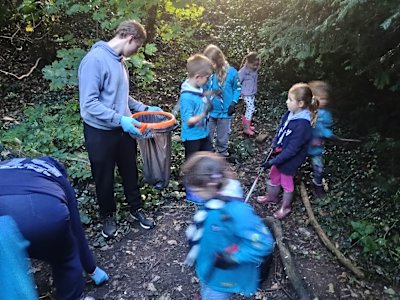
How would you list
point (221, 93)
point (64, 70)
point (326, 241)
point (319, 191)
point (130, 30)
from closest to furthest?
point (130, 30) → point (326, 241) → point (319, 191) → point (221, 93) → point (64, 70)

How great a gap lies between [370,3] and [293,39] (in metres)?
1.01

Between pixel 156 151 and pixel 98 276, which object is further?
pixel 156 151

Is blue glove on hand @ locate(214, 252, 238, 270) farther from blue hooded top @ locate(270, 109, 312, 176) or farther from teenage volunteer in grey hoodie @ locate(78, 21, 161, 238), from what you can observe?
blue hooded top @ locate(270, 109, 312, 176)

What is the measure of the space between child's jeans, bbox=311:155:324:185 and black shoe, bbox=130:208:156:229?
2.08 m

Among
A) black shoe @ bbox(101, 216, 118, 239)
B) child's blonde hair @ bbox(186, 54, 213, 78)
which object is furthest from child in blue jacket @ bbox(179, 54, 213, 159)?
black shoe @ bbox(101, 216, 118, 239)

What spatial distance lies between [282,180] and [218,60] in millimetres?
1770

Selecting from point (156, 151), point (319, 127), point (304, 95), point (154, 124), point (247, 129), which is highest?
point (304, 95)

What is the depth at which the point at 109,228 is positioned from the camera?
4.37m

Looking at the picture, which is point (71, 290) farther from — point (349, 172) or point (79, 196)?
point (349, 172)

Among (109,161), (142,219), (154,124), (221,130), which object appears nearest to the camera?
(109,161)

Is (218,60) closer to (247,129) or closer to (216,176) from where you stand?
(247,129)

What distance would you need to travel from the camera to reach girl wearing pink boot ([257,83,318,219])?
170 inches

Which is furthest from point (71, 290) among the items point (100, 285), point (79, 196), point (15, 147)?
point (15, 147)

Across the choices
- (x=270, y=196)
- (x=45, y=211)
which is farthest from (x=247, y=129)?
(x=45, y=211)
